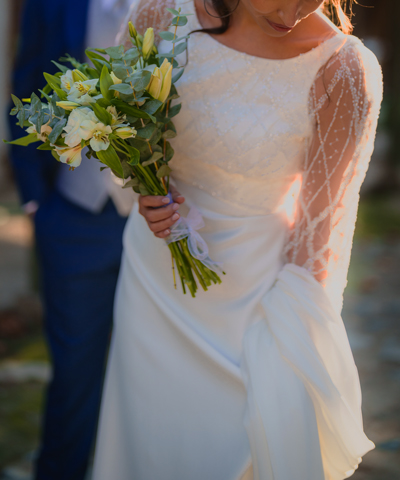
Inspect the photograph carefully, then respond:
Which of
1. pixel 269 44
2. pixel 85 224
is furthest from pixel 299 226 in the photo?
pixel 85 224

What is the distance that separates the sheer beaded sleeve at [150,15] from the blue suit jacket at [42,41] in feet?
1.96

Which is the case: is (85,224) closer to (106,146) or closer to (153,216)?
(153,216)

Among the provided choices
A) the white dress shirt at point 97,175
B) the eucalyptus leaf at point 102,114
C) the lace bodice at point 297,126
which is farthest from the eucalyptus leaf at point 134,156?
the white dress shirt at point 97,175

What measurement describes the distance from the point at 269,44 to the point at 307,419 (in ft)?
3.70

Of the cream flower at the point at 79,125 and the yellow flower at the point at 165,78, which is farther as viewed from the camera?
the yellow flower at the point at 165,78

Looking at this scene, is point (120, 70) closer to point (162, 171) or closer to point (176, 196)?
point (162, 171)

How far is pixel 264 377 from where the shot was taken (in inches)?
64.1

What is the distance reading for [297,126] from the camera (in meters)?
1.68

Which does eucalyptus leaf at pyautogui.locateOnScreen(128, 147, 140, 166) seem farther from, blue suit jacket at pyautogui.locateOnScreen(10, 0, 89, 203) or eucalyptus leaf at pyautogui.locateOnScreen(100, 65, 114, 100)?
blue suit jacket at pyautogui.locateOnScreen(10, 0, 89, 203)

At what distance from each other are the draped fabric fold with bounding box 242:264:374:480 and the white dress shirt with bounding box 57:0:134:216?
3.32 feet

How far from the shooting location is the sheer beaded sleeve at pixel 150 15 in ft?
5.81

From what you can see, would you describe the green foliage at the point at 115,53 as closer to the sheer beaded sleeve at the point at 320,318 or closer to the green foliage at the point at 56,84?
the green foliage at the point at 56,84

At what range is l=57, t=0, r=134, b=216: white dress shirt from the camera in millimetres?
2398

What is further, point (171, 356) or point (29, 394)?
point (29, 394)
